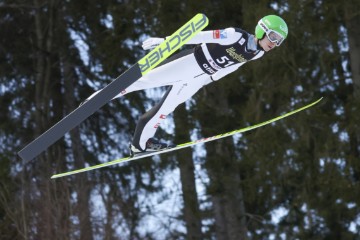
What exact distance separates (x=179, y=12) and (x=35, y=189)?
11.8ft

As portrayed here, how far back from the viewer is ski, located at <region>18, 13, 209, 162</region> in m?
6.30

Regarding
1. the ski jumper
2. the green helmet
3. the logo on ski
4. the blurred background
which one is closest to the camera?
the logo on ski

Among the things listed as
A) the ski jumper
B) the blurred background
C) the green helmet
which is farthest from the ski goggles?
the blurred background

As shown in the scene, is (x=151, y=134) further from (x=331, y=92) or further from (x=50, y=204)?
(x=331, y=92)

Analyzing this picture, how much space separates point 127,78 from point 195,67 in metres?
0.70

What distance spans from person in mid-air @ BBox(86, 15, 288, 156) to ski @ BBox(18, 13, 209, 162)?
0.16 metres

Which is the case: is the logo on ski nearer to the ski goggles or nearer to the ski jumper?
the ski jumper

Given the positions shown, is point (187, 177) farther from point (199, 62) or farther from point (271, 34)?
point (271, 34)

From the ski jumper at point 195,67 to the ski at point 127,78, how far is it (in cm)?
16

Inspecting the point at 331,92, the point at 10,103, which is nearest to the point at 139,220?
the point at 10,103

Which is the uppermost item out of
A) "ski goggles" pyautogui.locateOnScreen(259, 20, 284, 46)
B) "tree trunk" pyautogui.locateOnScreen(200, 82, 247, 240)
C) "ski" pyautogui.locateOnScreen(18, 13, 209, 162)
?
"tree trunk" pyautogui.locateOnScreen(200, 82, 247, 240)

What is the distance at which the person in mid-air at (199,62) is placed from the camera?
6.56 m

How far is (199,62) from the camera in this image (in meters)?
7.00

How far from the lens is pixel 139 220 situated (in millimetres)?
15523
